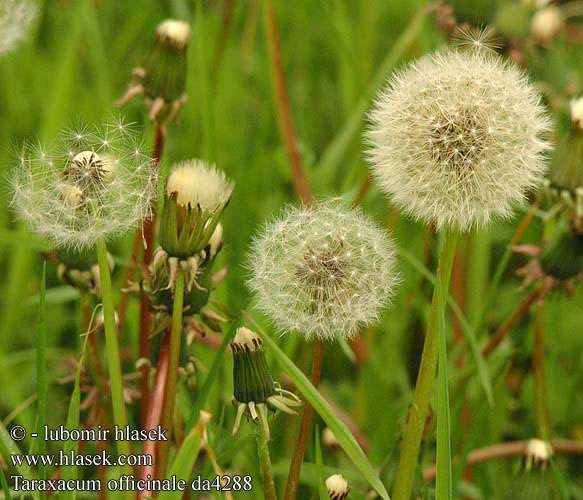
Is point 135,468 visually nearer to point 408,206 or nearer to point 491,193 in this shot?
point 408,206

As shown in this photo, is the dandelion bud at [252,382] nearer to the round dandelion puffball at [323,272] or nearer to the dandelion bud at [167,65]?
the round dandelion puffball at [323,272]

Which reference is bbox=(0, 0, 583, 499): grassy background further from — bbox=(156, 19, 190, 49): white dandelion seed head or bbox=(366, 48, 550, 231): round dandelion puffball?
bbox=(366, 48, 550, 231): round dandelion puffball

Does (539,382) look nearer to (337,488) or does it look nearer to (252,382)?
(337,488)

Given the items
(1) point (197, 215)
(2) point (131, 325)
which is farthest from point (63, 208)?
(2) point (131, 325)

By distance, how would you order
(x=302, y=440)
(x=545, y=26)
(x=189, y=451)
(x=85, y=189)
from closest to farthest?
(x=189, y=451) → (x=85, y=189) → (x=302, y=440) → (x=545, y=26)

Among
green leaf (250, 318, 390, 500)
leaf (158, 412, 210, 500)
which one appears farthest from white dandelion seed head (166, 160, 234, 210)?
leaf (158, 412, 210, 500)

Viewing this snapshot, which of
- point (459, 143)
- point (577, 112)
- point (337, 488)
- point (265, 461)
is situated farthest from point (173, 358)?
point (577, 112)
